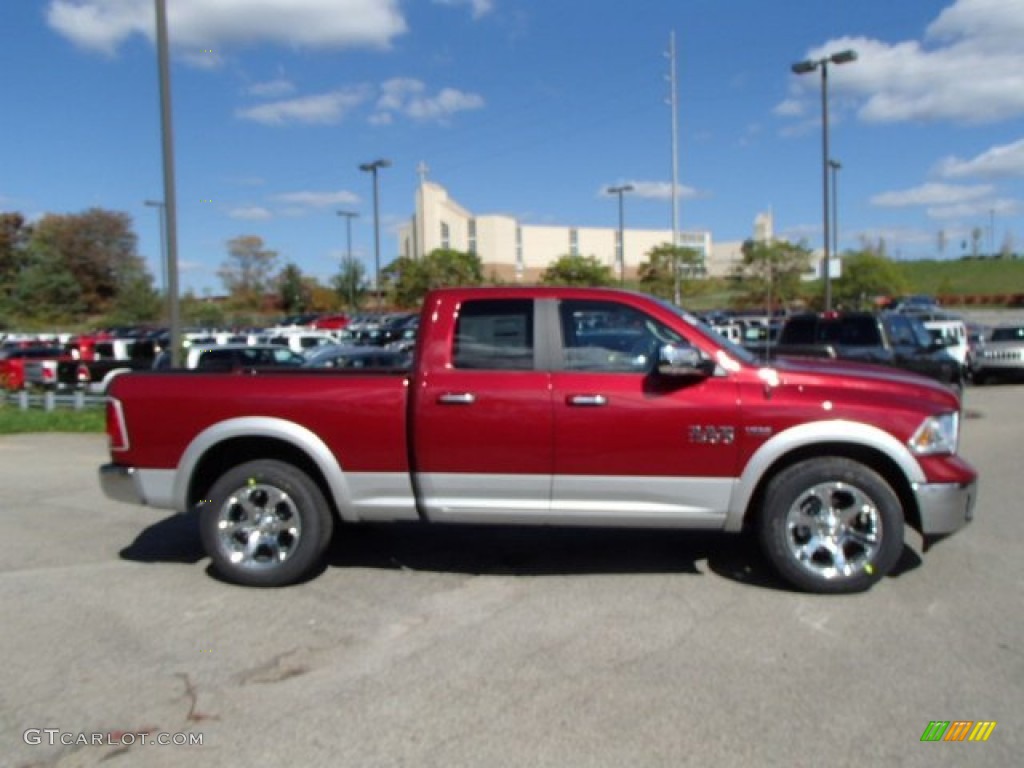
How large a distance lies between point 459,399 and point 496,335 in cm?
49

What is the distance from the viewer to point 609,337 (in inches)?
226

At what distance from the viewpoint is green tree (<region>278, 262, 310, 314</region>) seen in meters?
87.4

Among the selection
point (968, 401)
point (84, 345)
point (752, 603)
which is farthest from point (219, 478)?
point (84, 345)

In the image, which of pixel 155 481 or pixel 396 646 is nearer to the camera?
pixel 396 646

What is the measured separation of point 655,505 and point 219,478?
112 inches

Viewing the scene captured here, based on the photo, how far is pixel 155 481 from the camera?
5.95 metres

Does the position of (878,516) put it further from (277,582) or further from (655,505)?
(277,582)

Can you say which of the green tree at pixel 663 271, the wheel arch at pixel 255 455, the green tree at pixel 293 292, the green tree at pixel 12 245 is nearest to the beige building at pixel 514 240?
the green tree at pixel 293 292

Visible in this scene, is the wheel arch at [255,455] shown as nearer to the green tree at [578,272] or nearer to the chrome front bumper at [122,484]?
the chrome front bumper at [122,484]

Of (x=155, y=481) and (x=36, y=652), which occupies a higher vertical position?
(x=155, y=481)

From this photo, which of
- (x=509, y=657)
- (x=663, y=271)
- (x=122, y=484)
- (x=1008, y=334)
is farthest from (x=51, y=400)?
(x=663, y=271)

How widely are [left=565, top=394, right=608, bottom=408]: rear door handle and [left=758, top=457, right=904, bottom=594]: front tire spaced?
1136 mm

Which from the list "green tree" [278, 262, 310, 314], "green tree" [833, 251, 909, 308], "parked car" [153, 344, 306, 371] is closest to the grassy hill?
"green tree" [833, 251, 909, 308]

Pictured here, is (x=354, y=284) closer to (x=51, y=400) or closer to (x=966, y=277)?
(x=51, y=400)
